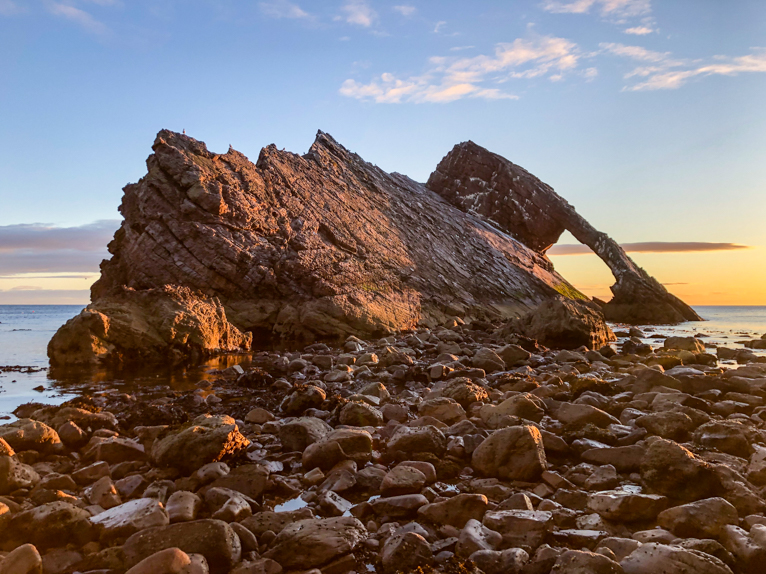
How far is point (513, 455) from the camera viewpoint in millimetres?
4859


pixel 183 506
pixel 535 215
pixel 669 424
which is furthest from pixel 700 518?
pixel 535 215

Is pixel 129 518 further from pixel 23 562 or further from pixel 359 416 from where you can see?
pixel 359 416

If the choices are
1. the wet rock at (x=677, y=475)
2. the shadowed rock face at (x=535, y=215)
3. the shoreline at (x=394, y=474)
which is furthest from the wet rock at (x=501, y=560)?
the shadowed rock face at (x=535, y=215)

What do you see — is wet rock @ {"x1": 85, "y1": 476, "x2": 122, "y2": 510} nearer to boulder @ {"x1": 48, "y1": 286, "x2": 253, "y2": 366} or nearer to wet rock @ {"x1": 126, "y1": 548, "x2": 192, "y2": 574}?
wet rock @ {"x1": 126, "y1": 548, "x2": 192, "y2": 574}

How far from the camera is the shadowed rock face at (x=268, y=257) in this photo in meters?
21.7

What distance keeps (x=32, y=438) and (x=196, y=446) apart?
2.12 m

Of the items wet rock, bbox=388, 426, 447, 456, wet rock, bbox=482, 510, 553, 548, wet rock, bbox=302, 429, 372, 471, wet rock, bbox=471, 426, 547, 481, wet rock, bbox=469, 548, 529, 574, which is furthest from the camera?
wet rock, bbox=388, 426, 447, 456

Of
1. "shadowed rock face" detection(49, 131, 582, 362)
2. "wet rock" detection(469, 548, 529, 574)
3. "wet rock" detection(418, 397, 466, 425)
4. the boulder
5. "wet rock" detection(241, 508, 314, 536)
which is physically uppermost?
"shadowed rock face" detection(49, 131, 582, 362)

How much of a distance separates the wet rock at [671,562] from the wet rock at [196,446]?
3.91m

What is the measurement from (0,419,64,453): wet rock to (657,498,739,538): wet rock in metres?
6.37

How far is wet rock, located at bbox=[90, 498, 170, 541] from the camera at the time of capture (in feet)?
11.9

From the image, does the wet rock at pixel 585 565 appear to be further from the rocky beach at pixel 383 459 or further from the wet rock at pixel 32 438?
the wet rock at pixel 32 438

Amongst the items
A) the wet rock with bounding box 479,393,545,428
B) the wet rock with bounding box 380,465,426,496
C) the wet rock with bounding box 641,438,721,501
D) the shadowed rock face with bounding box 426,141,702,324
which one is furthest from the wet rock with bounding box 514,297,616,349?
the shadowed rock face with bounding box 426,141,702,324

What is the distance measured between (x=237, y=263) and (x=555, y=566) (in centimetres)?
2115
